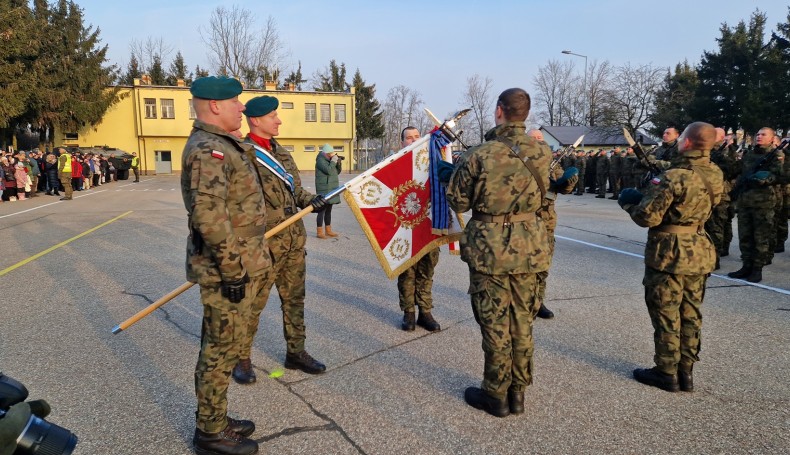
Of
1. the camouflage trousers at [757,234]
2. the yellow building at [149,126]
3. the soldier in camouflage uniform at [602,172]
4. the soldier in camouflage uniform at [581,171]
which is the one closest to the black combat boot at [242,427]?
the camouflage trousers at [757,234]

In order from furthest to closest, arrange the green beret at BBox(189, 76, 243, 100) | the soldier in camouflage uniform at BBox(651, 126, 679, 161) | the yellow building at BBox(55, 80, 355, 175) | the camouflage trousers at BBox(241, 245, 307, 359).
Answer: the yellow building at BBox(55, 80, 355, 175)
the soldier in camouflage uniform at BBox(651, 126, 679, 161)
the camouflage trousers at BBox(241, 245, 307, 359)
the green beret at BBox(189, 76, 243, 100)

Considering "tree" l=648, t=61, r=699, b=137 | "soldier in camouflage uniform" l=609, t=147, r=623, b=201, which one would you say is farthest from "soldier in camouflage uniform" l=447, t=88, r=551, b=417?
"tree" l=648, t=61, r=699, b=137

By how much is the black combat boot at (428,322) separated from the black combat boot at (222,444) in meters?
2.32

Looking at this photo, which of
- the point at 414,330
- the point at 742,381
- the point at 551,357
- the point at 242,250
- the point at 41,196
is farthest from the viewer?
the point at 41,196

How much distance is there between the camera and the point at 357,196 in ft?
14.6

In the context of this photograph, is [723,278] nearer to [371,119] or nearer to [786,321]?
[786,321]

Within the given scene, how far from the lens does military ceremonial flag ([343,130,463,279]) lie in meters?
4.51

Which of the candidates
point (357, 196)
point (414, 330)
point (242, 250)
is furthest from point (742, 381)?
point (242, 250)

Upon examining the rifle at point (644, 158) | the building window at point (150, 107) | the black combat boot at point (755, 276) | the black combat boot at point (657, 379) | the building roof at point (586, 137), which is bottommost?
the black combat boot at point (657, 379)

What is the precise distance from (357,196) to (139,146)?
4456 centimetres

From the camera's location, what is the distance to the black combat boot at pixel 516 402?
3.30m

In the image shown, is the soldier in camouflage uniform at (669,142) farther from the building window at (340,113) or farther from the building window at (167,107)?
the building window at (167,107)

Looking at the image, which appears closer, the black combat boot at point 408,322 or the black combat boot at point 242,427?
the black combat boot at point 242,427

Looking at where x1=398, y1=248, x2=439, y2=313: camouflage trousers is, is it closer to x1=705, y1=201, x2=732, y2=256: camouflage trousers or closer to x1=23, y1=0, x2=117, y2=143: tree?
x1=705, y1=201, x2=732, y2=256: camouflage trousers
